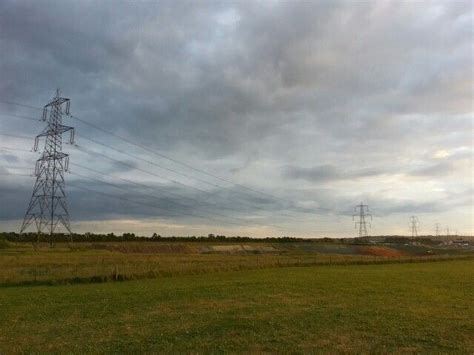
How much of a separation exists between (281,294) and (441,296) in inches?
341

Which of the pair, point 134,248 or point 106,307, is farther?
point 134,248

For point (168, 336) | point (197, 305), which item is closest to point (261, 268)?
point (197, 305)

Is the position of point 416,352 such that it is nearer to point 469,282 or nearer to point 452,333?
point 452,333

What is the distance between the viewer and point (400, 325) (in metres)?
16.0

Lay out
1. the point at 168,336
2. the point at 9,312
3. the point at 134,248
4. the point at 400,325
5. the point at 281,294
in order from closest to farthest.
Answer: the point at 168,336 → the point at 400,325 → the point at 9,312 → the point at 281,294 → the point at 134,248

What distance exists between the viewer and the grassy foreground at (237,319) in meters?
13.1

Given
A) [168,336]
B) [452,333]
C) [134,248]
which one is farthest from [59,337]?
[134,248]

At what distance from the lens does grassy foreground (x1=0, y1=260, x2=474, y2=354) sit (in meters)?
13.1

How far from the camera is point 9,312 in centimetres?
1953

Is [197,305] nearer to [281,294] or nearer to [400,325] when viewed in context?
[281,294]

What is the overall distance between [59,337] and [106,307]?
6.01 meters

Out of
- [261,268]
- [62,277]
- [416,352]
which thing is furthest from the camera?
[261,268]

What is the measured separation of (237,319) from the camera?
16.8 m

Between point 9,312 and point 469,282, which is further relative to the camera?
point 469,282
